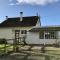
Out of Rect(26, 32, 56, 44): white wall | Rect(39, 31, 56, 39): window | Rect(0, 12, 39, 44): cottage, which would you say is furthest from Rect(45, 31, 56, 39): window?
Rect(0, 12, 39, 44): cottage

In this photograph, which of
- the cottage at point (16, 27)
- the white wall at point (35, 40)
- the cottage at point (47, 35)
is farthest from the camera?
the cottage at point (16, 27)

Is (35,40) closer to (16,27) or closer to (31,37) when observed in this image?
(31,37)

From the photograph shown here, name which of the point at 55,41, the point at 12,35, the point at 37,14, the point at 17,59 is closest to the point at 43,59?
the point at 17,59

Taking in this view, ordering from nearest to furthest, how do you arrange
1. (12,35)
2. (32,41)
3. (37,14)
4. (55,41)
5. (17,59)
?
(17,59)
(55,41)
(32,41)
(12,35)
(37,14)

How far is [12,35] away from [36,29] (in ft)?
21.4

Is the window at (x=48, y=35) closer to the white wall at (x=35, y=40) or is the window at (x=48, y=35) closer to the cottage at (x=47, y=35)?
the cottage at (x=47, y=35)

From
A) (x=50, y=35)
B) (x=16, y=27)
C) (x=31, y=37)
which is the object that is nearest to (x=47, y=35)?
(x=50, y=35)

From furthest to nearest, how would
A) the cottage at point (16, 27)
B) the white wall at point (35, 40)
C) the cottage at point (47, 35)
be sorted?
the cottage at point (16, 27) < the white wall at point (35, 40) < the cottage at point (47, 35)

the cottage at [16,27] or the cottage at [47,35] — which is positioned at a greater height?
the cottage at [16,27]

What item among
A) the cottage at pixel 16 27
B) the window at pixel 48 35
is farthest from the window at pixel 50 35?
the cottage at pixel 16 27

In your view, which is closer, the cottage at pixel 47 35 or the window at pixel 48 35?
the cottage at pixel 47 35

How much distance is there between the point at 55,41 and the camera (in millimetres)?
28344

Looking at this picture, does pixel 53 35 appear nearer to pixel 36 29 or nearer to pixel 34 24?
pixel 36 29

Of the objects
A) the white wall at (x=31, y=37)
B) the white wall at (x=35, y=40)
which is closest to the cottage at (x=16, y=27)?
the white wall at (x=31, y=37)
